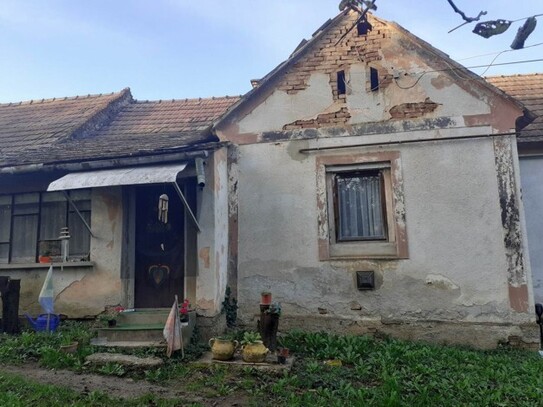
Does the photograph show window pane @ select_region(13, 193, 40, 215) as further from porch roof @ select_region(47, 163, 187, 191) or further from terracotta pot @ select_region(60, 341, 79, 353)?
terracotta pot @ select_region(60, 341, 79, 353)

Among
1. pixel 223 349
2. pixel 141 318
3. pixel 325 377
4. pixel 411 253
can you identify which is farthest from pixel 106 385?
pixel 411 253

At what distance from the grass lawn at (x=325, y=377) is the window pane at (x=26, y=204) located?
262 cm

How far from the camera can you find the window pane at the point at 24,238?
27.3ft

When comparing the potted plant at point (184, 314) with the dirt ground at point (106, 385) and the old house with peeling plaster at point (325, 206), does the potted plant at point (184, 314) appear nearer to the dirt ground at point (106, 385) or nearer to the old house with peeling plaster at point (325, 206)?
the old house with peeling plaster at point (325, 206)

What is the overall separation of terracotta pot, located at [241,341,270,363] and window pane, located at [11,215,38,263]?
5.17 metres

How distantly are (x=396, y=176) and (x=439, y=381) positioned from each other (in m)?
3.72

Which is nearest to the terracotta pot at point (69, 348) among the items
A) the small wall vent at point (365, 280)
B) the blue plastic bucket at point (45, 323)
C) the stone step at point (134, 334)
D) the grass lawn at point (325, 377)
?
the grass lawn at point (325, 377)

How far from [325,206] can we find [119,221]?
391 cm

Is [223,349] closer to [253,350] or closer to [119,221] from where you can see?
[253,350]

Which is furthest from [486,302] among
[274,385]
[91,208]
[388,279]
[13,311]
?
[13,311]

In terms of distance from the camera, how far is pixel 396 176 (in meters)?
7.65

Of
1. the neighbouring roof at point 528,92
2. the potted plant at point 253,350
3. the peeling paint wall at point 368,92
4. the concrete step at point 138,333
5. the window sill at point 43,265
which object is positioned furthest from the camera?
the neighbouring roof at point 528,92

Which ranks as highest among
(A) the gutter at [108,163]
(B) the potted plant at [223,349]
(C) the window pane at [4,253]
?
(A) the gutter at [108,163]

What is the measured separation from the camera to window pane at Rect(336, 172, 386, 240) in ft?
25.7
